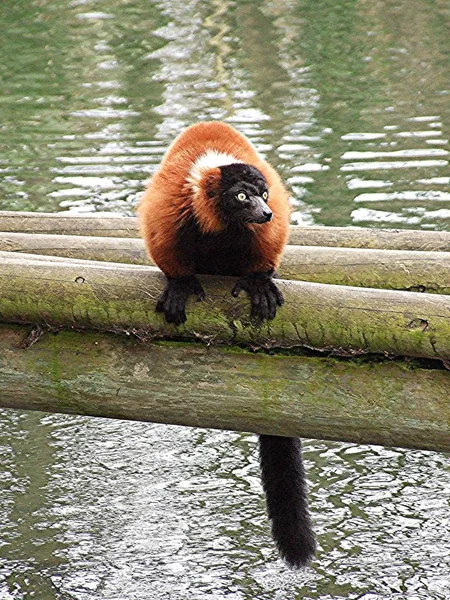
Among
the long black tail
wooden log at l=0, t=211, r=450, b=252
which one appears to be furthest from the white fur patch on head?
wooden log at l=0, t=211, r=450, b=252

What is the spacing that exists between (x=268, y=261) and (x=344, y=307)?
330mm

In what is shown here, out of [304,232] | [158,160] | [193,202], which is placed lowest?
[158,160]

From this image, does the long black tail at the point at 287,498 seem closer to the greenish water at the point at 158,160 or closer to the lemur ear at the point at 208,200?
the greenish water at the point at 158,160

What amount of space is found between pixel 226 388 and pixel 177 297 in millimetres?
273

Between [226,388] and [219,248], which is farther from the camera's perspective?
[219,248]

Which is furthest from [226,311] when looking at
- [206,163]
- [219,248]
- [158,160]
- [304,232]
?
[158,160]

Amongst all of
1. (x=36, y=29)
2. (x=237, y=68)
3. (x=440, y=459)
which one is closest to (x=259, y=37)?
(x=237, y=68)

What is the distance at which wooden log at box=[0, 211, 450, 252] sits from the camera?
154 inches

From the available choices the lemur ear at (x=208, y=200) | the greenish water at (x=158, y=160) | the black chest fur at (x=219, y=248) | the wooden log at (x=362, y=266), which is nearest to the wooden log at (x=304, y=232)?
the wooden log at (x=362, y=266)

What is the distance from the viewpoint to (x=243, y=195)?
2881 millimetres

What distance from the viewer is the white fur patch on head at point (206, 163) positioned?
298 centimetres

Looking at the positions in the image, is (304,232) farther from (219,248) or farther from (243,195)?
(243,195)

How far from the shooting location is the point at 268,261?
304 centimetres

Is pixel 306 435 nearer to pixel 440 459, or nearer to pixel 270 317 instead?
pixel 270 317
